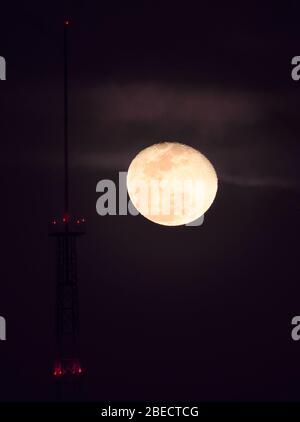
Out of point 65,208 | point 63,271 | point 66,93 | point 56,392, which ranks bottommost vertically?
point 56,392

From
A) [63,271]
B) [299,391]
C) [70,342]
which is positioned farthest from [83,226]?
[299,391]

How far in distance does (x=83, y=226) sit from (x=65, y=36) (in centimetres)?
2554

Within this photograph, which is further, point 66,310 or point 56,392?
point 56,392

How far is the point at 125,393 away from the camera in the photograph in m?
185
